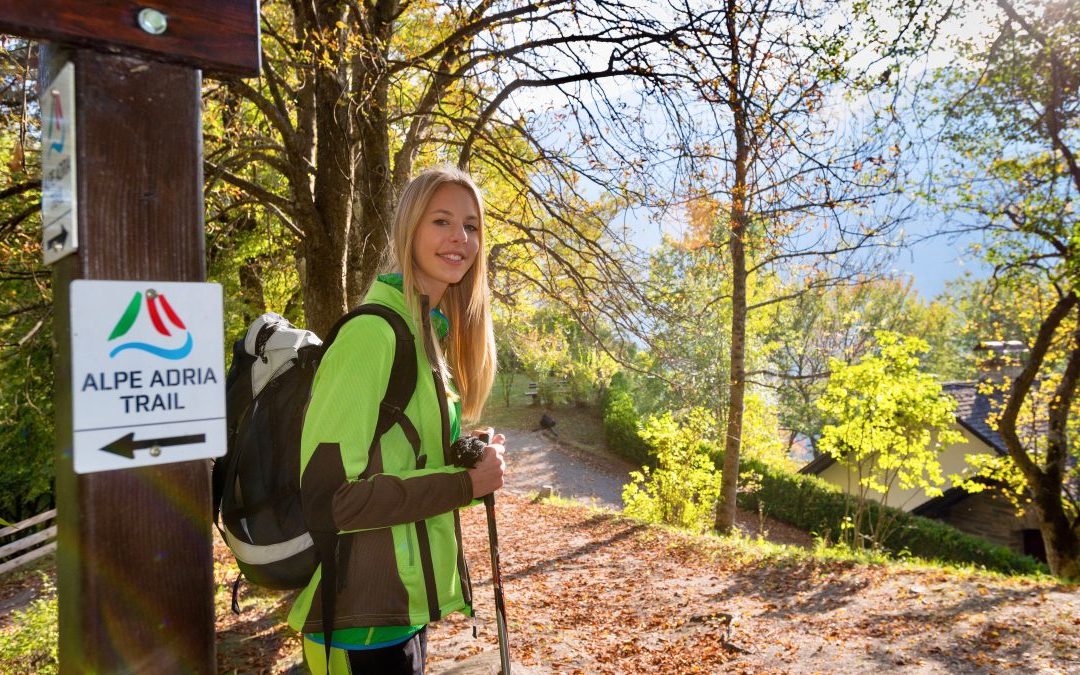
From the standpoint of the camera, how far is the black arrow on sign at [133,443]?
1.08 m

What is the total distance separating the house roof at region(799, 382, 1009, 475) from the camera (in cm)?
1798

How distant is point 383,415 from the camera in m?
1.67

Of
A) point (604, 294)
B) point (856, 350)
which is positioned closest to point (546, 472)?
point (856, 350)

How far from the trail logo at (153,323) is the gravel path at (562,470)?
18.3m

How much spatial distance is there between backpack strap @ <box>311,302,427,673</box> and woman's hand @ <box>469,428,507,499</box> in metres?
0.17

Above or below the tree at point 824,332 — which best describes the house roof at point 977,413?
below

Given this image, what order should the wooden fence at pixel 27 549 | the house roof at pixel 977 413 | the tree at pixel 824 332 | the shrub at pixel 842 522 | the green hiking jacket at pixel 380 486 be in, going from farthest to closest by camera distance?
the tree at pixel 824 332 < the house roof at pixel 977 413 < the shrub at pixel 842 522 < the wooden fence at pixel 27 549 < the green hiking jacket at pixel 380 486

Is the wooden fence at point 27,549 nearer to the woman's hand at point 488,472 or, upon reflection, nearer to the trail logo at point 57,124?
the woman's hand at point 488,472

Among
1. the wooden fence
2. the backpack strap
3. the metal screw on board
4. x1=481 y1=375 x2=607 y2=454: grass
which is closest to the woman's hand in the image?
the backpack strap

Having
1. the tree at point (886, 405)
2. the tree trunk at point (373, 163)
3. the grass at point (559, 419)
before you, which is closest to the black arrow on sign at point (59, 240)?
the tree trunk at point (373, 163)

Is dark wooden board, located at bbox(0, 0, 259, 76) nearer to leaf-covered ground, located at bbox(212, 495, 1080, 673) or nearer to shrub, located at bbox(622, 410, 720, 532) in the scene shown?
leaf-covered ground, located at bbox(212, 495, 1080, 673)

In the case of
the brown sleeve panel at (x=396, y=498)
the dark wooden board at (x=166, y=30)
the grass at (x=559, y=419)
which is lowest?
the grass at (x=559, y=419)

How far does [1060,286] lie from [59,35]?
1282 cm

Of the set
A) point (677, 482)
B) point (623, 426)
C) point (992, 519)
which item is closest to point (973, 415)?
point (992, 519)
